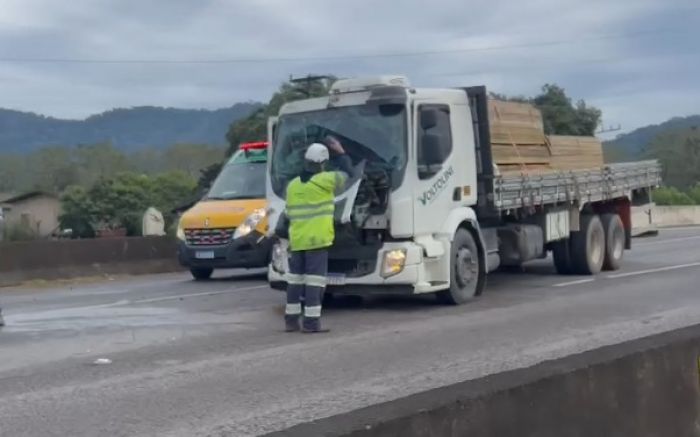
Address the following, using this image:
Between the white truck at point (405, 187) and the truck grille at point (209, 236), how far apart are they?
13.4 feet

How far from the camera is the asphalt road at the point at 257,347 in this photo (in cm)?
755

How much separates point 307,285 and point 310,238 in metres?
0.48

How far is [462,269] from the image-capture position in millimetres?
13469

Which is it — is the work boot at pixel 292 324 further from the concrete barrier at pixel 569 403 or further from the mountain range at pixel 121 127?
the mountain range at pixel 121 127

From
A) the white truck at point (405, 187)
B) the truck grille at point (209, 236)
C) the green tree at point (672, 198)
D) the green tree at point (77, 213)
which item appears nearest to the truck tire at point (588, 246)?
the white truck at point (405, 187)

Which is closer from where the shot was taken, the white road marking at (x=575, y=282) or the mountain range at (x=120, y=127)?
the white road marking at (x=575, y=282)

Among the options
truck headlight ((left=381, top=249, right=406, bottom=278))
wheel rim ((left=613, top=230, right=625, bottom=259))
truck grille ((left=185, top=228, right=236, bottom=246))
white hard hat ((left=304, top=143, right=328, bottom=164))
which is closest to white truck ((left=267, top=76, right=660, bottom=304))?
truck headlight ((left=381, top=249, right=406, bottom=278))

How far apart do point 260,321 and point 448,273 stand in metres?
2.27

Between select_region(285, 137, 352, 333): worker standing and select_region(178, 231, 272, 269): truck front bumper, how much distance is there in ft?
19.3

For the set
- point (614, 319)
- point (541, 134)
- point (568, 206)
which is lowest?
point (614, 319)

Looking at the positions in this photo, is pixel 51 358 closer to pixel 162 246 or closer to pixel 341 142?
pixel 341 142

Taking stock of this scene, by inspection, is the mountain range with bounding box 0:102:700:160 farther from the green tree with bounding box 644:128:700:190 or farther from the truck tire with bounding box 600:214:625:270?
the truck tire with bounding box 600:214:625:270

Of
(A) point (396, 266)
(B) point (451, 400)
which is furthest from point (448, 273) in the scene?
(B) point (451, 400)

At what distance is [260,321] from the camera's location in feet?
40.5
